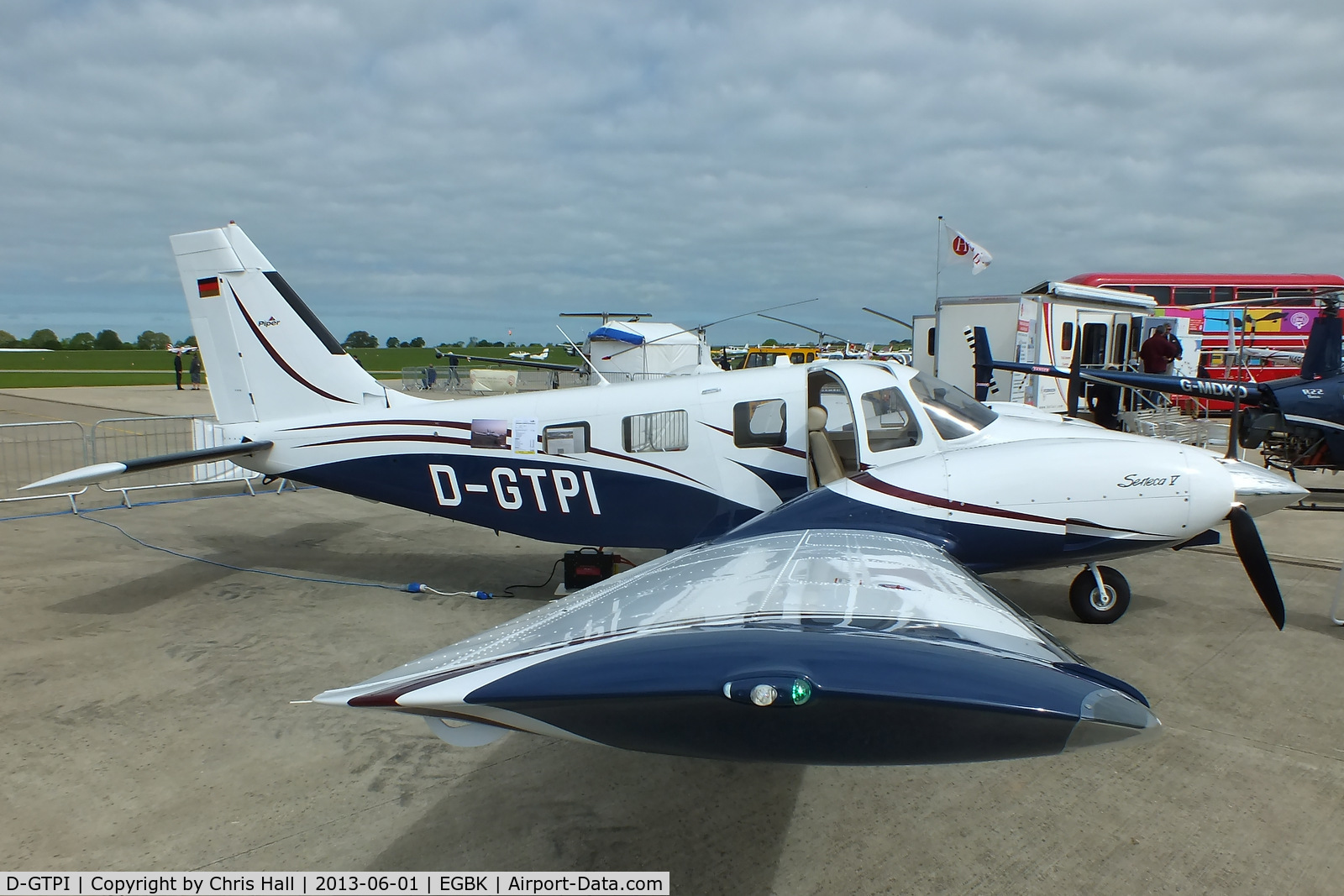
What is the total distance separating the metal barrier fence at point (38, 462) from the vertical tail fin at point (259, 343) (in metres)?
4.73

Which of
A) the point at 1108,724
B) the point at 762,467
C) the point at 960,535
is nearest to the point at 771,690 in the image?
the point at 1108,724

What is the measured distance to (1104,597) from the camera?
5.78m

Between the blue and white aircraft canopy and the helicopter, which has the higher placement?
the helicopter

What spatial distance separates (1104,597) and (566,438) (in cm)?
446

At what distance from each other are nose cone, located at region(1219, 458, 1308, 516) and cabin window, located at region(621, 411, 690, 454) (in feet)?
12.7

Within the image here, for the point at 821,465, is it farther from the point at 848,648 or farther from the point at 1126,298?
the point at 1126,298

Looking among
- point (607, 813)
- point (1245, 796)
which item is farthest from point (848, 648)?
point (1245, 796)

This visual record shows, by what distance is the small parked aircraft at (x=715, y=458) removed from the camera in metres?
4.90

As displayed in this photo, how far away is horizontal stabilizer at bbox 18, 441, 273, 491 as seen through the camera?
5488 mm

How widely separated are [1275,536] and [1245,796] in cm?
677

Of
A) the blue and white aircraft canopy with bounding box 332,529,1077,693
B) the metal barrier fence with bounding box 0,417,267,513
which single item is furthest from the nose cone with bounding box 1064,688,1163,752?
the metal barrier fence with bounding box 0,417,267,513

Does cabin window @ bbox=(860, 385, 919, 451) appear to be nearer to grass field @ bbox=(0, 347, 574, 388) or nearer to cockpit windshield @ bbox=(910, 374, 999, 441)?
cockpit windshield @ bbox=(910, 374, 999, 441)

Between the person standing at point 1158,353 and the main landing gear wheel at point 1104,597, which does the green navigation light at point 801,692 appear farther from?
the person standing at point 1158,353

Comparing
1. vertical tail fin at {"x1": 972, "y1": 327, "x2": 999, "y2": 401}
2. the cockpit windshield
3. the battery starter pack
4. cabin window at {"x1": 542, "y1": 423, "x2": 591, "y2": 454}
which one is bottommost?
the battery starter pack
